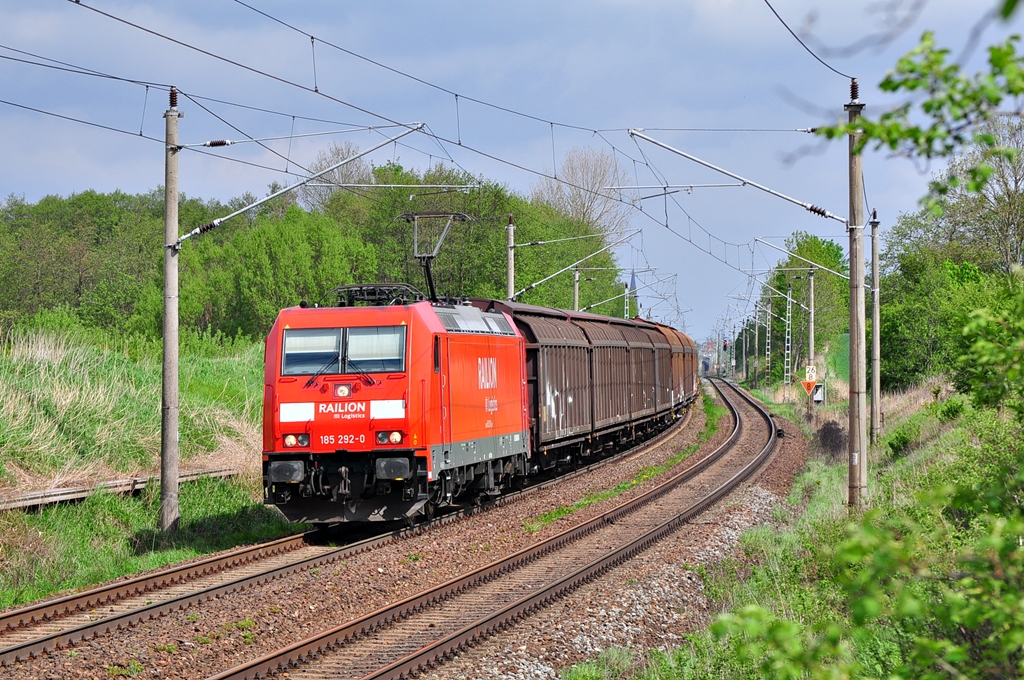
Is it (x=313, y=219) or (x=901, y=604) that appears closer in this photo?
(x=901, y=604)

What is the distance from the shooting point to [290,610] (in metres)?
10.9

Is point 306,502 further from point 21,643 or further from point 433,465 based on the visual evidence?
point 21,643

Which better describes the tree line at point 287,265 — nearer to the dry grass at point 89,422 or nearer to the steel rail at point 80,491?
the dry grass at point 89,422

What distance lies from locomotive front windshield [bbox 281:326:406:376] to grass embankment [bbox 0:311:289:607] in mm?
2997

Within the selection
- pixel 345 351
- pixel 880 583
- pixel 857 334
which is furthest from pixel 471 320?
pixel 880 583

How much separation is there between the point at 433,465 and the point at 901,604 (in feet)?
39.3

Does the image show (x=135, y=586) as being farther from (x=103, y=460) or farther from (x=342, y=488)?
(x=103, y=460)

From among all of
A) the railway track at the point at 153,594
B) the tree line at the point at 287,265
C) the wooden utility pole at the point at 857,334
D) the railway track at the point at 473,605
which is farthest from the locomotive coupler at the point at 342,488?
the tree line at the point at 287,265

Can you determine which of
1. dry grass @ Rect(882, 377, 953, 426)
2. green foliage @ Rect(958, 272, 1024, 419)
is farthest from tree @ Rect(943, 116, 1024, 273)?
green foliage @ Rect(958, 272, 1024, 419)

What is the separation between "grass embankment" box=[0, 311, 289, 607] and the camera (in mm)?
13359

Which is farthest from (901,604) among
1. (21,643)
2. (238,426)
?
(238,426)

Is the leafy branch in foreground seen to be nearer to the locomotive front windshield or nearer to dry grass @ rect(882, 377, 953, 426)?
the locomotive front windshield

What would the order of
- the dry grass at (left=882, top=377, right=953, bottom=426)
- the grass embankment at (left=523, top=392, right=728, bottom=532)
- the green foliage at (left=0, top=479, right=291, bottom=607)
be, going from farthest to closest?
the dry grass at (left=882, top=377, right=953, bottom=426)
the grass embankment at (left=523, top=392, right=728, bottom=532)
the green foliage at (left=0, top=479, right=291, bottom=607)

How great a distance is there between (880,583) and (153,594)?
10.1 meters
